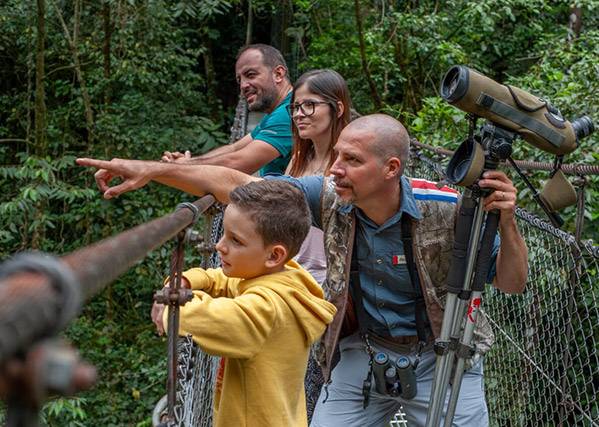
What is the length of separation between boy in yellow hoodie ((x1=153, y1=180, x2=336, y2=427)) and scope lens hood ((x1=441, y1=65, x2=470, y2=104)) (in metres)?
0.43

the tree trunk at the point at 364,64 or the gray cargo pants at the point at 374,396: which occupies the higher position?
the gray cargo pants at the point at 374,396

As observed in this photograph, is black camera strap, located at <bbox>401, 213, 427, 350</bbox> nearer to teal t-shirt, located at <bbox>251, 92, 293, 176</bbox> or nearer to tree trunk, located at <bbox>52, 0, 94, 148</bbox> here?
teal t-shirt, located at <bbox>251, 92, 293, 176</bbox>

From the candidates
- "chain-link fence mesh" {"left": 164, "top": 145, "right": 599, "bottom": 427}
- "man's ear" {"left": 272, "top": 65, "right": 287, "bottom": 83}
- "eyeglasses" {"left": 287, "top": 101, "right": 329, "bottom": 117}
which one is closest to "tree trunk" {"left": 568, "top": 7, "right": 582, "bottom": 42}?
"chain-link fence mesh" {"left": 164, "top": 145, "right": 599, "bottom": 427}

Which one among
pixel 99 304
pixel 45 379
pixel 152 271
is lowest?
pixel 99 304

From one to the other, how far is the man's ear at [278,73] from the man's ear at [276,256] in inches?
73.6

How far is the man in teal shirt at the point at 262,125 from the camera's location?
292 cm

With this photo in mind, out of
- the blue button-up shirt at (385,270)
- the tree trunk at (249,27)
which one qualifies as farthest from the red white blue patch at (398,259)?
the tree trunk at (249,27)

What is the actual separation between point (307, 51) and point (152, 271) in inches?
135

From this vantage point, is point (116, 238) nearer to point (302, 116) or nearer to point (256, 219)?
point (256, 219)

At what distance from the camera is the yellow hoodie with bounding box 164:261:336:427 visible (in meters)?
1.41

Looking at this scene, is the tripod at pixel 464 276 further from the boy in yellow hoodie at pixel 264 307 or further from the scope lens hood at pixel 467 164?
the boy in yellow hoodie at pixel 264 307

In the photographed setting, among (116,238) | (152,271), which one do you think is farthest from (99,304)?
(116,238)

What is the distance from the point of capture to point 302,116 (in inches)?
106

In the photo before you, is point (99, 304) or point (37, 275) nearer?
point (37, 275)
